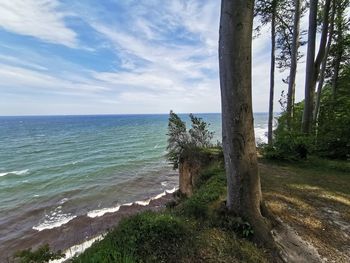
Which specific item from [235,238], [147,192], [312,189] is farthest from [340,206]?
[147,192]

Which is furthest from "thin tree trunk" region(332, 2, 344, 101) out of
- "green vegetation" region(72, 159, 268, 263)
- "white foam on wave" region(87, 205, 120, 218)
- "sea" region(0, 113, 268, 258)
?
"white foam on wave" region(87, 205, 120, 218)

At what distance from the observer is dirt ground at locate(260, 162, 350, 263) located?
3.05 metres

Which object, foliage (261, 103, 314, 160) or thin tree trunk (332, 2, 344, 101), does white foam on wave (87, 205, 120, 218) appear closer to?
foliage (261, 103, 314, 160)

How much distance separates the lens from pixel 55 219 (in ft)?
37.1

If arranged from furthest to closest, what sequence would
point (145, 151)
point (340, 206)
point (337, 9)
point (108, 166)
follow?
point (145, 151)
point (108, 166)
point (337, 9)
point (340, 206)

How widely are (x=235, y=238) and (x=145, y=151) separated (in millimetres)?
25140

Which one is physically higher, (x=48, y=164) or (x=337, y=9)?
(x=337, y=9)

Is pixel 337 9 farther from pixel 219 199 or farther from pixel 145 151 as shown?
pixel 145 151

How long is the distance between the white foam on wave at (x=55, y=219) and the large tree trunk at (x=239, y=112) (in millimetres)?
10518

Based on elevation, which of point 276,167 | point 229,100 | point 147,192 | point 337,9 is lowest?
point 147,192

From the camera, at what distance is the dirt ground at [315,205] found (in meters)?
3.05

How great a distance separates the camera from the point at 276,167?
23.9 feet

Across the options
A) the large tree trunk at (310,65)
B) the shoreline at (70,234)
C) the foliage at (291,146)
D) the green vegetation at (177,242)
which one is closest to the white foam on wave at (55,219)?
the shoreline at (70,234)

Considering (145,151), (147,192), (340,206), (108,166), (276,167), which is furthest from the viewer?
(145,151)
